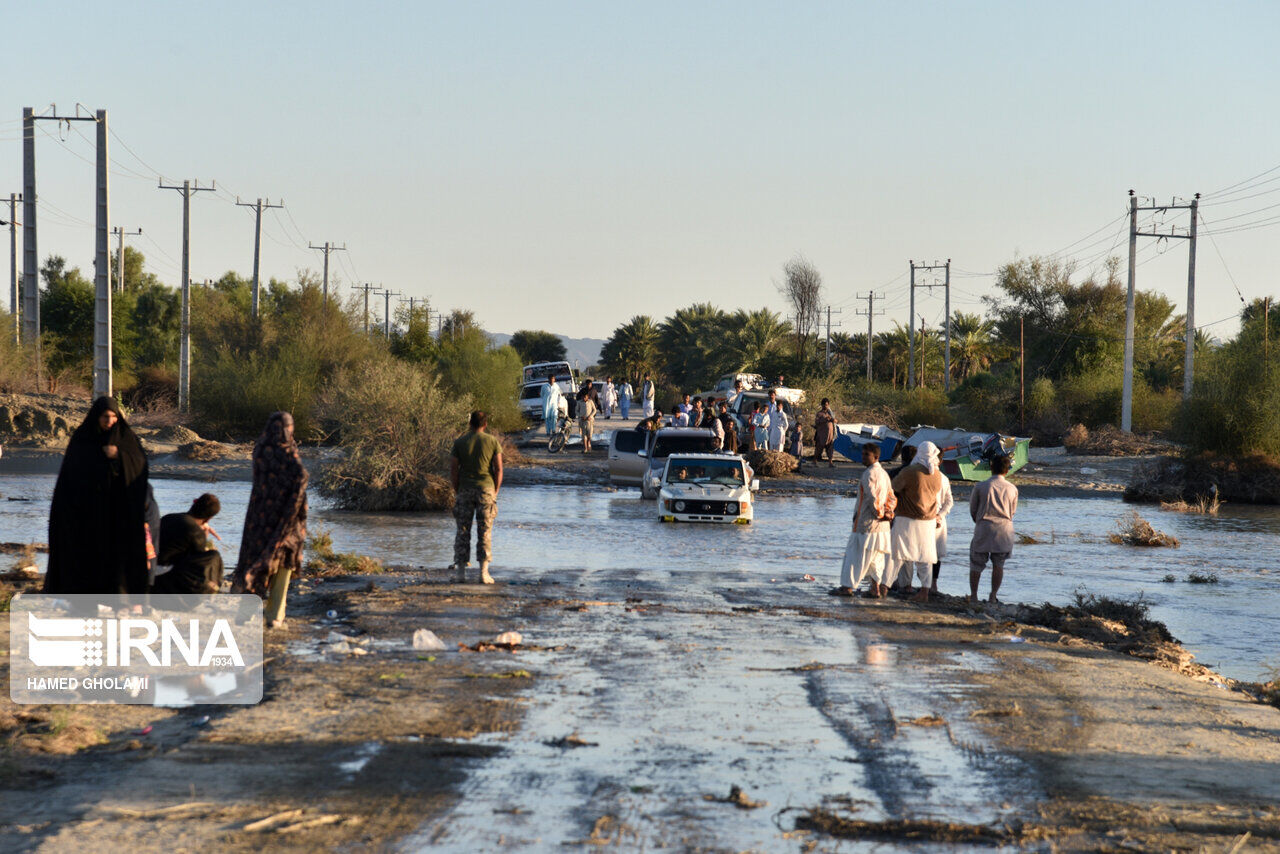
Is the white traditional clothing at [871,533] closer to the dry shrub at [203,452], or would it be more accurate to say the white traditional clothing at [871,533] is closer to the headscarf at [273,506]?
the headscarf at [273,506]

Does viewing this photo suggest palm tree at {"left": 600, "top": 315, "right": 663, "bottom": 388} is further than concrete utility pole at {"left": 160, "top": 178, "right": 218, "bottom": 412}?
Yes

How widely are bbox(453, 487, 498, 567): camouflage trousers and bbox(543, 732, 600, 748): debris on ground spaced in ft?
19.4

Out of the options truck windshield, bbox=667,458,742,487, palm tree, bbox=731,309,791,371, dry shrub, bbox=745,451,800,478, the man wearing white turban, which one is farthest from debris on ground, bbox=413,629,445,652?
palm tree, bbox=731,309,791,371

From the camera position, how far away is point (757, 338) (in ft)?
266

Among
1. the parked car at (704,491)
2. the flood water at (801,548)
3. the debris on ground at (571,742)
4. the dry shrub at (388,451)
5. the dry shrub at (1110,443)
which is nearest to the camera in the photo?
the debris on ground at (571,742)

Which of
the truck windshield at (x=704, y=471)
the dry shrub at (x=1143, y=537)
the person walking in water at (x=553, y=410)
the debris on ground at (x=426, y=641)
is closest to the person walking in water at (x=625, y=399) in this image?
the person walking in water at (x=553, y=410)

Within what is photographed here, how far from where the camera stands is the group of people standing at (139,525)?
8.95m

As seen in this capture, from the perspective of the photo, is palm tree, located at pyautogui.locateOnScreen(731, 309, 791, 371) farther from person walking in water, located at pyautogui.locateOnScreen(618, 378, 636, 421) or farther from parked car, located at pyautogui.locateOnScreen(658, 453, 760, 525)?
parked car, located at pyautogui.locateOnScreen(658, 453, 760, 525)

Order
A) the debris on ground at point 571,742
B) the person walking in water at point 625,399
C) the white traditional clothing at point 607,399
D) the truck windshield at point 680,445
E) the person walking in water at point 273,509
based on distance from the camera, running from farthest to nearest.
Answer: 1. the person walking in water at point 625,399
2. the white traditional clothing at point 607,399
3. the truck windshield at point 680,445
4. the person walking in water at point 273,509
5. the debris on ground at point 571,742

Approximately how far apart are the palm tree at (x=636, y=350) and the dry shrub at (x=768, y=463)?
72.2m

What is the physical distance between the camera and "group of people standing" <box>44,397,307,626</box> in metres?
8.95

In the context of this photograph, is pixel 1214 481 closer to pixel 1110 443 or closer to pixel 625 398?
pixel 1110 443

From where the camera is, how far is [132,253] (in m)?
85.3

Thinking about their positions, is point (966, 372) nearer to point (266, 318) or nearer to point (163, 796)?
point (266, 318)
